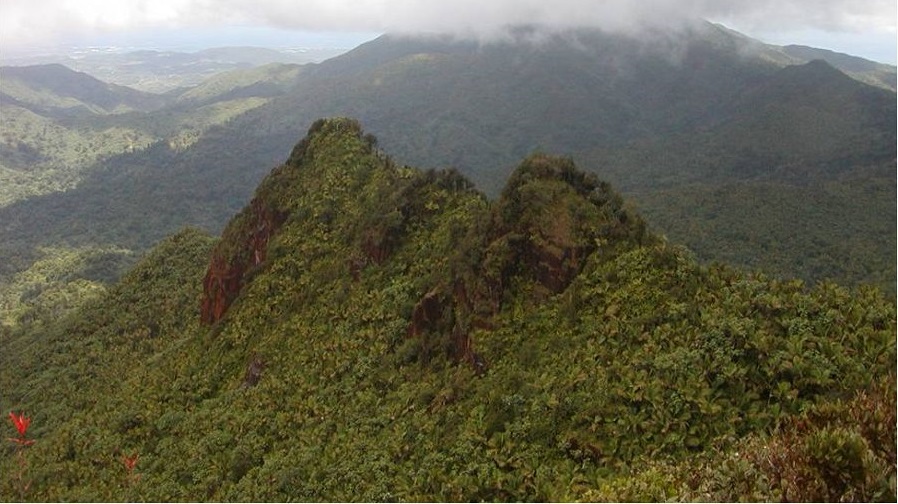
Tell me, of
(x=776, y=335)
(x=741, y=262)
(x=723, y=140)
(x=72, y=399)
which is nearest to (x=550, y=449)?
(x=776, y=335)

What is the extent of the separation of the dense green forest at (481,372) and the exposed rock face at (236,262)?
0.19 metres

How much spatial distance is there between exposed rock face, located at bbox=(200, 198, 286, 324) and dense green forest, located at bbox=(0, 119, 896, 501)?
19 cm

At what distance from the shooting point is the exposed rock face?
30.8 m

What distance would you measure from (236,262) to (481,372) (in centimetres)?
1989

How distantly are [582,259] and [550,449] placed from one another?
585 centimetres

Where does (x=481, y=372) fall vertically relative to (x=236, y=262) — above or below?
above

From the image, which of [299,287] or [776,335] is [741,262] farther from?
[776,335]

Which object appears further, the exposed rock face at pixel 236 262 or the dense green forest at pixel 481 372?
the exposed rock face at pixel 236 262

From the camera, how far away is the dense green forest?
441 inches

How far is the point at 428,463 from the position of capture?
46.3 ft

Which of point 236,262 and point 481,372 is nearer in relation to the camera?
point 481,372

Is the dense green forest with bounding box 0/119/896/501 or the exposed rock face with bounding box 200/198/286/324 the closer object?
the dense green forest with bounding box 0/119/896/501

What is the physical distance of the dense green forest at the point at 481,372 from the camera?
11.2m

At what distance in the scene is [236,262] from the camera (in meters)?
31.8
